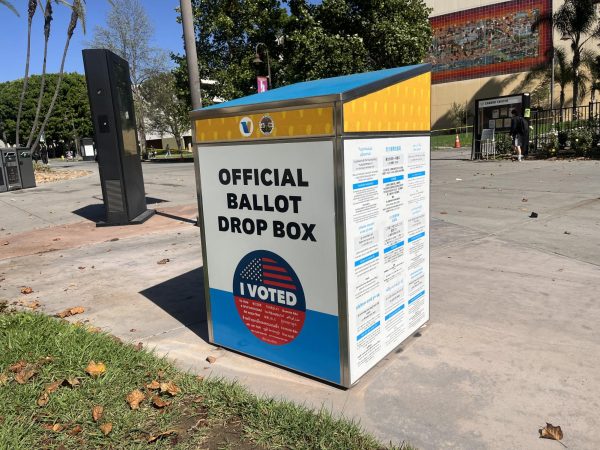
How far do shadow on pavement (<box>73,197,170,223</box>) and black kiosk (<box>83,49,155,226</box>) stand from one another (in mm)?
937

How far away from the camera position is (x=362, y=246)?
2783 mm

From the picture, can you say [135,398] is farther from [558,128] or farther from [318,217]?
[558,128]

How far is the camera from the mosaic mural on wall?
44.5 meters

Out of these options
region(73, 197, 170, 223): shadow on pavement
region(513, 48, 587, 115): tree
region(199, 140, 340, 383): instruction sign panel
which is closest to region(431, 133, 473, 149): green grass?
region(513, 48, 587, 115): tree

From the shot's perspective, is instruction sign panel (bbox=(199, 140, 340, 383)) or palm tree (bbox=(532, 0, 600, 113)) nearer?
instruction sign panel (bbox=(199, 140, 340, 383))

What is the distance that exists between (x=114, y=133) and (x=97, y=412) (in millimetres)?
6429

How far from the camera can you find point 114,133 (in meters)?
8.10

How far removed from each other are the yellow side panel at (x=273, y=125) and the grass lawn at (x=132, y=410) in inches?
59.2

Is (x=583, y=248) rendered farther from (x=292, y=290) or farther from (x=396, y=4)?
(x=396, y=4)

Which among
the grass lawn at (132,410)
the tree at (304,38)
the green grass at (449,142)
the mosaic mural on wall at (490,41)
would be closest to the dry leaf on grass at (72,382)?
the grass lawn at (132,410)

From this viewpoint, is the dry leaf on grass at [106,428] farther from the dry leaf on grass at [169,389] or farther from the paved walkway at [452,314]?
the paved walkway at [452,314]

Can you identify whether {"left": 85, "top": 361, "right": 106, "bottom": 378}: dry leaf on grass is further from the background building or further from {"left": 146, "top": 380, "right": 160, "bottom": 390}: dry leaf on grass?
the background building

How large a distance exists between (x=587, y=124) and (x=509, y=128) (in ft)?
10.5

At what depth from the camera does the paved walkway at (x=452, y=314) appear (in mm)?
2562
